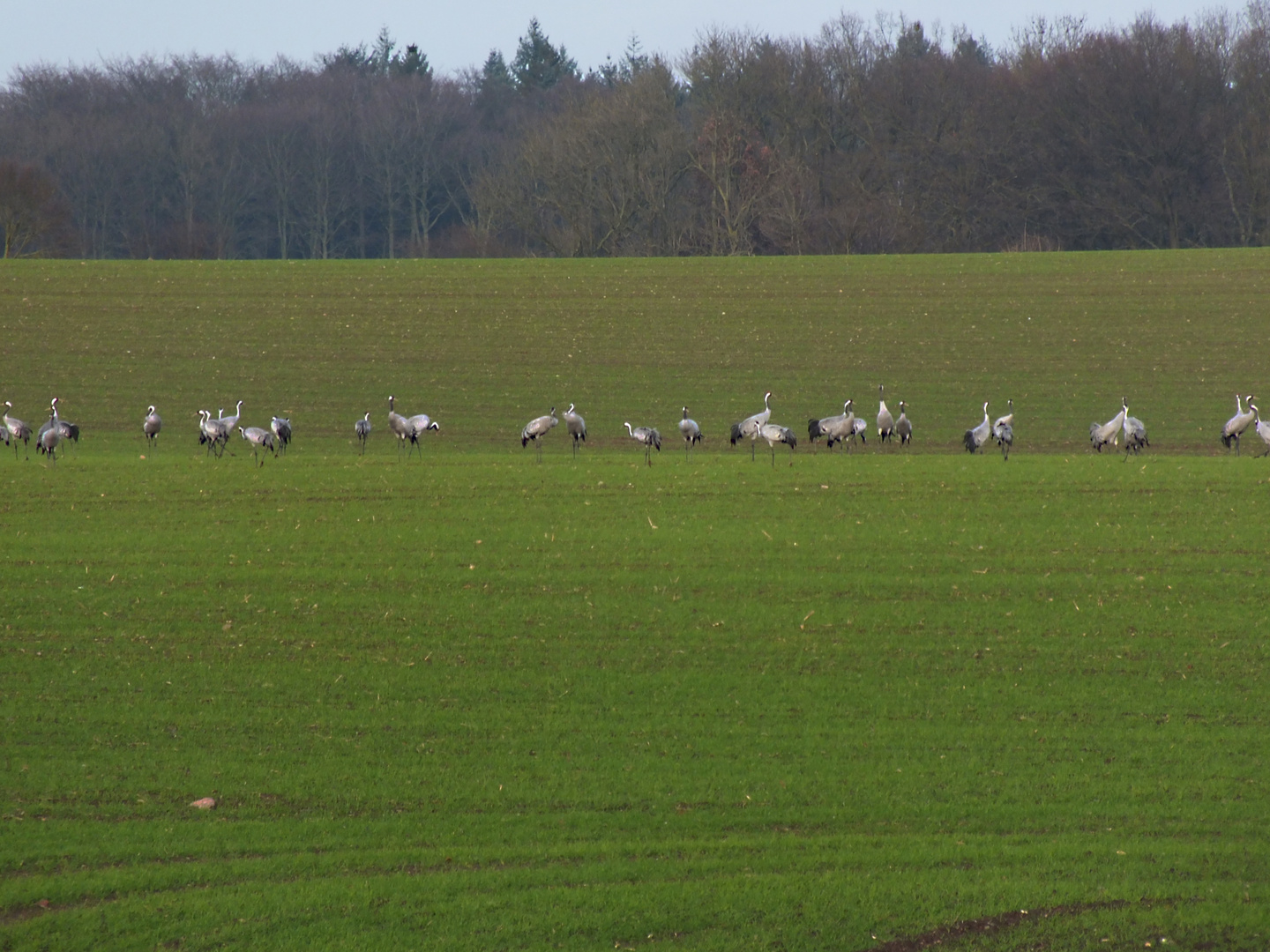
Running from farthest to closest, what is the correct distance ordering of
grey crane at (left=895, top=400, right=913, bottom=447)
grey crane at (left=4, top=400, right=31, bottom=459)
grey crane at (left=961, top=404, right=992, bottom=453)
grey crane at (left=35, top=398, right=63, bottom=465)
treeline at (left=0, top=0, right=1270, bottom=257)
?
treeline at (left=0, top=0, right=1270, bottom=257)
grey crane at (left=895, top=400, right=913, bottom=447)
grey crane at (left=961, top=404, right=992, bottom=453)
grey crane at (left=4, top=400, right=31, bottom=459)
grey crane at (left=35, top=398, right=63, bottom=465)

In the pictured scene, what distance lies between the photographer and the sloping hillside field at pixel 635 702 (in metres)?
7.63

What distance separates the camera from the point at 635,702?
11.4 meters

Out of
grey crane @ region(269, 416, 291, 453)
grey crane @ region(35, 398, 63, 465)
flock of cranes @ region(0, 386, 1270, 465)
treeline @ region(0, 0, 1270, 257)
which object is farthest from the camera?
treeline @ region(0, 0, 1270, 257)

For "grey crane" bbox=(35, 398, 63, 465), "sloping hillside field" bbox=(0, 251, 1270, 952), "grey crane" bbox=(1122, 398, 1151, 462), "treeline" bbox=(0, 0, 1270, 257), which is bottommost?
"sloping hillside field" bbox=(0, 251, 1270, 952)

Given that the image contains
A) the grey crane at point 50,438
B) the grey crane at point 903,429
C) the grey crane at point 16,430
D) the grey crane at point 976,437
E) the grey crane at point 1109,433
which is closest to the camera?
the grey crane at point 50,438

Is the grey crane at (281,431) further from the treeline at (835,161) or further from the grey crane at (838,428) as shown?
the treeline at (835,161)

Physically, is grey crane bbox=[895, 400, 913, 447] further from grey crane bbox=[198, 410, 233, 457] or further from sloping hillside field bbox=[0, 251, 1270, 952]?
grey crane bbox=[198, 410, 233, 457]

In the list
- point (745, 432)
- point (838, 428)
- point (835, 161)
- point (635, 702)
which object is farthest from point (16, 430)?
point (835, 161)

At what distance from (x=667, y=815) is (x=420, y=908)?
214cm

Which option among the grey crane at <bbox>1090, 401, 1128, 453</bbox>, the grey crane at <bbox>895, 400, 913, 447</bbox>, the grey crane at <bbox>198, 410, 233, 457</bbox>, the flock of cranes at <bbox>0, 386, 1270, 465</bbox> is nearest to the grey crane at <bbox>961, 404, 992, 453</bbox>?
the flock of cranes at <bbox>0, 386, 1270, 465</bbox>

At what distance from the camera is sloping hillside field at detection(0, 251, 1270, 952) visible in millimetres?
7633

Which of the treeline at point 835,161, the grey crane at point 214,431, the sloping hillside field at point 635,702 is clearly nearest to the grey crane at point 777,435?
the sloping hillside field at point 635,702

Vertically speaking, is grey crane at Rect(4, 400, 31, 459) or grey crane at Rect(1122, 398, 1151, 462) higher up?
grey crane at Rect(4, 400, 31, 459)

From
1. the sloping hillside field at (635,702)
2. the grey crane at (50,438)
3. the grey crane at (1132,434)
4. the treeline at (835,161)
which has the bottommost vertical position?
the sloping hillside field at (635,702)
